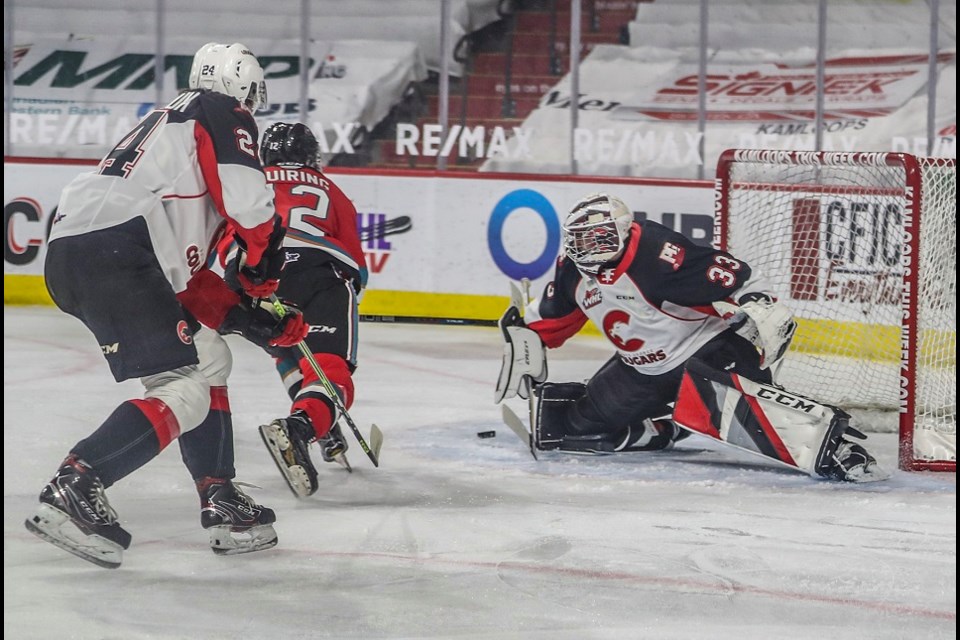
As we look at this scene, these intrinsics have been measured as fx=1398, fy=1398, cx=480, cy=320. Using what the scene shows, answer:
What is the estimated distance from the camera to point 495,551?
3012 millimetres

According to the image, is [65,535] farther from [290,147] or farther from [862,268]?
[862,268]

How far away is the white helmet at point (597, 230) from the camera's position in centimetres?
367

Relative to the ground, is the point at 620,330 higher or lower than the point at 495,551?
higher

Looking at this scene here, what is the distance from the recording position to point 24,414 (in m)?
4.49

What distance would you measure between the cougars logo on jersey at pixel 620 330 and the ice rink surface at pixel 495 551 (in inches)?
13.3

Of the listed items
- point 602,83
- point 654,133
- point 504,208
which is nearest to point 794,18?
point 602,83

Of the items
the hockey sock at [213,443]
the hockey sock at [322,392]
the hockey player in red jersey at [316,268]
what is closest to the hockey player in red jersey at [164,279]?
the hockey sock at [213,443]

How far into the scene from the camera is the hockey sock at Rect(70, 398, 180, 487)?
270 centimetres

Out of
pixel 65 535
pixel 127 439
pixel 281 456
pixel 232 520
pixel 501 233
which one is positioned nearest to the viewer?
pixel 65 535

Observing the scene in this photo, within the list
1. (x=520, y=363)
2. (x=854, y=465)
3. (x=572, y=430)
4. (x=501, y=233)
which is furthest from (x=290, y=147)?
(x=501, y=233)

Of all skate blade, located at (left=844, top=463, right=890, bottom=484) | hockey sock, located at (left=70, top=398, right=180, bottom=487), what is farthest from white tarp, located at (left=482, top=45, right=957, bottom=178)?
hockey sock, located at (left=70, top=398, right=180, bottom=487)

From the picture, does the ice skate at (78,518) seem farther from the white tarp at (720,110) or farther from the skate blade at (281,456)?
the white tarp at (720,110)

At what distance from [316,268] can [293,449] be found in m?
0.68

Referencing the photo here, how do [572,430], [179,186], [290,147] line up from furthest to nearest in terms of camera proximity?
[572,430], [290,147], [179,186]
